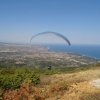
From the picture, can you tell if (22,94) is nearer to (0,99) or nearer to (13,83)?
(0,99)

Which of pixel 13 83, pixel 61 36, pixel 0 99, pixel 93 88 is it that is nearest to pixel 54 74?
pixel 61 36

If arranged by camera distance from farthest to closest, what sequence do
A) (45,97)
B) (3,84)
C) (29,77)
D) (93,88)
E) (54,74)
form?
(54,74) < (29,77) < (3,84) < (93,88) < (45,97)

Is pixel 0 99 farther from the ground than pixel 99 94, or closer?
closer

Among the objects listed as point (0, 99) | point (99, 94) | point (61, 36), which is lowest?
point (0, 99)

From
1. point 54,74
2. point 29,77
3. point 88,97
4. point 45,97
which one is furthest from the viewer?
point 54,74

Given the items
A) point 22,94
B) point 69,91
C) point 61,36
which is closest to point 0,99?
point 22,94

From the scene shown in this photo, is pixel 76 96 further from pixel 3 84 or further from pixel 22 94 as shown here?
pixel 3 84

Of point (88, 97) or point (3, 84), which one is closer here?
point (88, 97)

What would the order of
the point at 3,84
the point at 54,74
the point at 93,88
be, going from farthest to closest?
the point at 54,74 → the point at 3,84 → the point at 93,88

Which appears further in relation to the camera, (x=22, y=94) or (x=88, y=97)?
(x=22, y=94)
